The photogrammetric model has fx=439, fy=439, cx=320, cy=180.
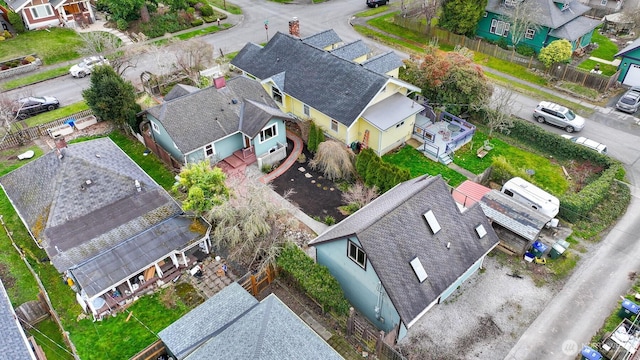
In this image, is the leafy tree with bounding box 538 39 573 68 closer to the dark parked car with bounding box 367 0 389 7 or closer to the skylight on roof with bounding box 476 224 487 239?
the dark parked car with bounding box 367 0 389 7

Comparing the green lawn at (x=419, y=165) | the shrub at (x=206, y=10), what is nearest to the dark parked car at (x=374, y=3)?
the shrub at (x=206, y=10)

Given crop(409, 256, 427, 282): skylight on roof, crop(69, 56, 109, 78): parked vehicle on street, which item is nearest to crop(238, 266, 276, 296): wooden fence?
crop(409, 256, 427, 282): skylight on roof

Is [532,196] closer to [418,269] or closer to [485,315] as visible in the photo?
[485,315]

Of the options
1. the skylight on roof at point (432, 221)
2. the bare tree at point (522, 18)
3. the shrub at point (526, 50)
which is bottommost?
the shrub at point (526, 50)

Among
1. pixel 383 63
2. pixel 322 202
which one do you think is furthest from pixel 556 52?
pixel 322 202

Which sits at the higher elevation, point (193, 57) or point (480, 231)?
point (193, 57)

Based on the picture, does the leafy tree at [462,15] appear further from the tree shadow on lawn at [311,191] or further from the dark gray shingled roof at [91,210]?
the dark gray shingled roof at [91,210]
